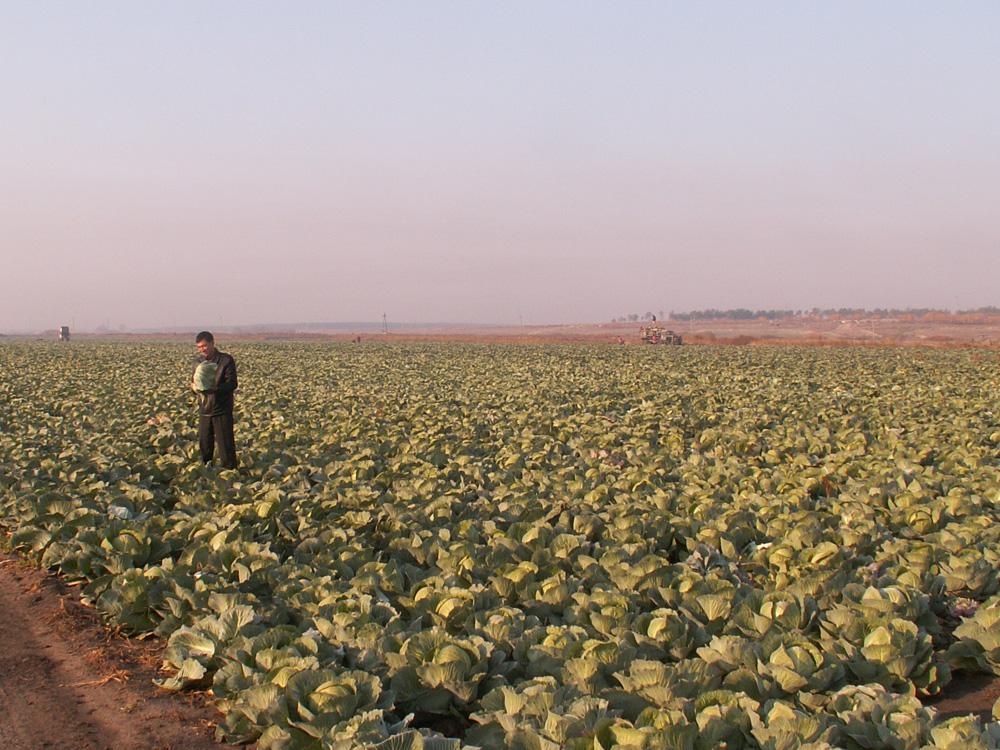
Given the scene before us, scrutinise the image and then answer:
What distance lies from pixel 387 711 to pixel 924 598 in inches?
149

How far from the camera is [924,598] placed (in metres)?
5.36

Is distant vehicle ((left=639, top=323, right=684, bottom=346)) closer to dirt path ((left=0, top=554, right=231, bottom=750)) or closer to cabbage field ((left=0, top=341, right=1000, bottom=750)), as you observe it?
cabbage field ((left=0, top=341, right=1000, bottom=750))

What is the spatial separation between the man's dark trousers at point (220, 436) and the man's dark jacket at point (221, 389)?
76mm

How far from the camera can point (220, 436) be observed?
36.0ft

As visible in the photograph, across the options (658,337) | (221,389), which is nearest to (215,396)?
(221,389)

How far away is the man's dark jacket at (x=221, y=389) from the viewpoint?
10.8 m

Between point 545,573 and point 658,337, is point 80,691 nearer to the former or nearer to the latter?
point 545,573

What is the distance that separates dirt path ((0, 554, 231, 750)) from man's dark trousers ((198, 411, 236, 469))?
4.46 meters

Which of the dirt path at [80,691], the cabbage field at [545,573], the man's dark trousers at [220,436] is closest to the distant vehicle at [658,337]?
the cabbage field at [545,573]

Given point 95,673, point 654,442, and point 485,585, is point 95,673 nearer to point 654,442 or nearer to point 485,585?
point 485,585

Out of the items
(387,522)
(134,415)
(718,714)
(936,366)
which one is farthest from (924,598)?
(936,366)

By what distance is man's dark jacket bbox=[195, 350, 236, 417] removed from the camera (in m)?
10.8

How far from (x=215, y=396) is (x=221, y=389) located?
127 millimetres

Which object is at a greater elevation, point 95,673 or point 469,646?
point 469,646
